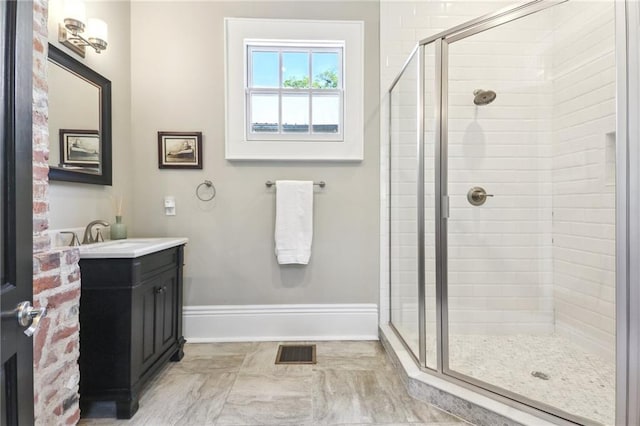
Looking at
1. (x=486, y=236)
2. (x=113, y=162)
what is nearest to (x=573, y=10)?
(x=486, y=236)

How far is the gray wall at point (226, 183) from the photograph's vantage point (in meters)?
2.38

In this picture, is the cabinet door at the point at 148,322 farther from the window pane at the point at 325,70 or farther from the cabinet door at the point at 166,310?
the window pane at the point at 325,70

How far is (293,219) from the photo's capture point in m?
2.37

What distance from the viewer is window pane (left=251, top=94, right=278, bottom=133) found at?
8.04ft

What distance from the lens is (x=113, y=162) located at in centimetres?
217

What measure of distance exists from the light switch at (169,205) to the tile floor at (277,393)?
0.99 metres

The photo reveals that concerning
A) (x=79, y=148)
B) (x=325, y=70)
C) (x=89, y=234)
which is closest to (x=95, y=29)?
(x=79, y=148)

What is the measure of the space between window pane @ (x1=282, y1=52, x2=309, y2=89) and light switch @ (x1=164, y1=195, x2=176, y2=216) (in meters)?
1.20

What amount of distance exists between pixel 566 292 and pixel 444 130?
1380 mm

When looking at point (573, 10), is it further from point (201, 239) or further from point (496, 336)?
point (201, 239)

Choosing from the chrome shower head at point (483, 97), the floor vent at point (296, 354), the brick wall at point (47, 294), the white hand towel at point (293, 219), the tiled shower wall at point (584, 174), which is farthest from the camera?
the white hand towel at point (293, 219)

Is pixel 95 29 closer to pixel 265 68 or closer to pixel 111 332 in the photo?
pixel 265 68

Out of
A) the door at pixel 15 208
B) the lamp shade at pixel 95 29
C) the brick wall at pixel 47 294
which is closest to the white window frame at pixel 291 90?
the lamp shade at pixel 95 29

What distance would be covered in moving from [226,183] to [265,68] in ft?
3.04
